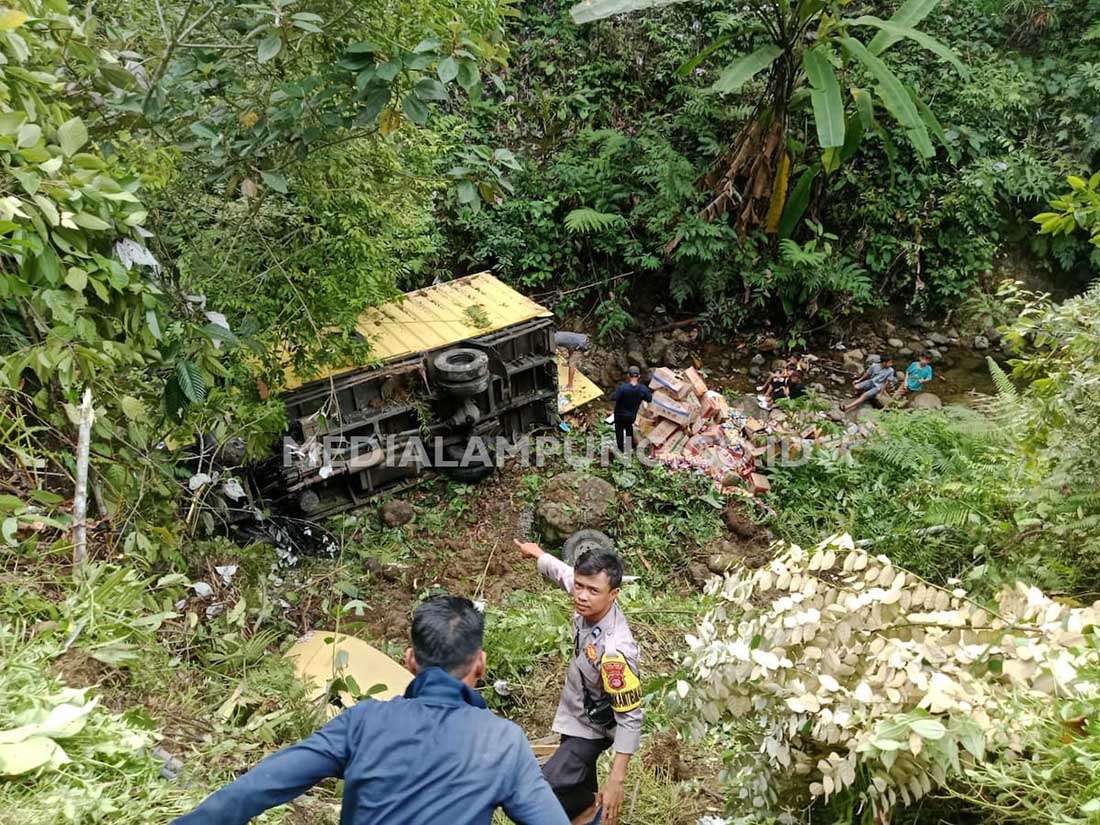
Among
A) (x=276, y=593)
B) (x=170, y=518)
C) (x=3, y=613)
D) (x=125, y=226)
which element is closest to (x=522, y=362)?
(x=276, y=593)

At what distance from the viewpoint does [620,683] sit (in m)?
2.86

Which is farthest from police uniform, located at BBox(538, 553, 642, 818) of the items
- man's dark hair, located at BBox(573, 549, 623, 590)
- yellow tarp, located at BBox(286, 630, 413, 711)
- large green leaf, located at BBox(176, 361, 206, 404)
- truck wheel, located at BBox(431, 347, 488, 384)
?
truck wheel, located at BBox(431, 347, 488, 384)

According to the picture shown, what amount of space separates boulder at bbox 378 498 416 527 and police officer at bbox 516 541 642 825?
340cm

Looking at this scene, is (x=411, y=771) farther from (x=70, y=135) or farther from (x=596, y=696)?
(x=70, y=135)

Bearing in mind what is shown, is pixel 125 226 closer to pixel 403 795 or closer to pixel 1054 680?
pixel 403 795

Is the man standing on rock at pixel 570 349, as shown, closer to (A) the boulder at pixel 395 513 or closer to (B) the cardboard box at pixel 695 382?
(B) the cardboard box at pixel 695 382

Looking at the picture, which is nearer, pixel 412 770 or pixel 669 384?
pixel 412 770

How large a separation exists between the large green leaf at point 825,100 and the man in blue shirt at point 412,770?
661cm

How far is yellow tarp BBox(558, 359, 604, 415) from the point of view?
7887mm

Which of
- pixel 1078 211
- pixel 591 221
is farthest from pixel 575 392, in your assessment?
pixel 1078 211

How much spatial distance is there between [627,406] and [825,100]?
10.9 ft

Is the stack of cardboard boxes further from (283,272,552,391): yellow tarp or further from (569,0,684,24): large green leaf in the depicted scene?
(569,0,684,24): large green leaf

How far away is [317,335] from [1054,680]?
4.96m

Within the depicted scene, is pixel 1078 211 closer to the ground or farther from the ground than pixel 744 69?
closer to the ground
